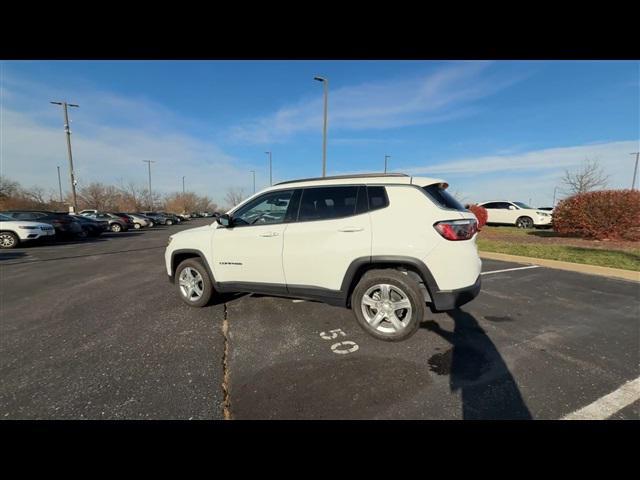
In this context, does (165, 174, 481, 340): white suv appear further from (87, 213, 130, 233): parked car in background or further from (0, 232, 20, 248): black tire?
(87, 213, 130, 233): parked car in background

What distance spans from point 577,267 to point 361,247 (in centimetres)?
700

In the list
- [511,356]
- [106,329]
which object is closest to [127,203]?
[106,329]

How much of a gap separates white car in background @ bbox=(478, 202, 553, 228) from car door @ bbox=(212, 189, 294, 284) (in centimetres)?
2032

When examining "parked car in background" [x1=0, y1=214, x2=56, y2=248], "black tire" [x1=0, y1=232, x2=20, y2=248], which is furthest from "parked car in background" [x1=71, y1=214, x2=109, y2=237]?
"black tire" [x1=0, y1=232, x2=20, y2=248]

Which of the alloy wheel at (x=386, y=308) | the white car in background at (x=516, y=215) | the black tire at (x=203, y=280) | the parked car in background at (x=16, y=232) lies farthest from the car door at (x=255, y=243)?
the white car in background at (x=516, y=215)

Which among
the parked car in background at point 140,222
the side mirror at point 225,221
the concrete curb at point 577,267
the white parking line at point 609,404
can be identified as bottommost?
the parked car in background at point 140,222

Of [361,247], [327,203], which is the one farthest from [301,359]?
[327,203]

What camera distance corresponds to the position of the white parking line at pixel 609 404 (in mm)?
2023

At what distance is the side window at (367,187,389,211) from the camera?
3.24 meters

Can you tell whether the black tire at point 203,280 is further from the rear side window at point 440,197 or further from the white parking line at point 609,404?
the white parking line at point 609,404

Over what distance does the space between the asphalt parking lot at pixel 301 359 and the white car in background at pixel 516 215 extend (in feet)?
52.3

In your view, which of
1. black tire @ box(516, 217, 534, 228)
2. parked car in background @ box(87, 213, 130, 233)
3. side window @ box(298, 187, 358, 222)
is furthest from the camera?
parked car in background @ box(87, 213, 130, 233)
